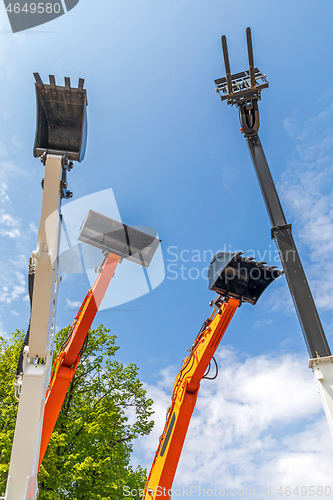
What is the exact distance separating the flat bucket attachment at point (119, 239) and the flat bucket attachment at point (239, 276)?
1.89 meters

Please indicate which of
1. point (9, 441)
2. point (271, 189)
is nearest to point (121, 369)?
point (9, 441)

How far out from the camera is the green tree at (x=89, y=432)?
1256 cm

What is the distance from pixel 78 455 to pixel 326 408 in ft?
34.3

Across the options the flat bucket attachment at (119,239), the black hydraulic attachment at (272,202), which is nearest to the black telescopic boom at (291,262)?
the black hydraulic attachment at (272,202)

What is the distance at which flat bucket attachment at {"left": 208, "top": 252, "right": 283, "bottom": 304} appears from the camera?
29.5 feet

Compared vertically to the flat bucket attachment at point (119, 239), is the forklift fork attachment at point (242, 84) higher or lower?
higher

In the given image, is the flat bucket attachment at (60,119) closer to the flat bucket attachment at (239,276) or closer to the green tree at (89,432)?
the flat bucket attachment at (239,276)

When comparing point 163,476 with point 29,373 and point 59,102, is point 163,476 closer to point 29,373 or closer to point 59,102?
point 29,373

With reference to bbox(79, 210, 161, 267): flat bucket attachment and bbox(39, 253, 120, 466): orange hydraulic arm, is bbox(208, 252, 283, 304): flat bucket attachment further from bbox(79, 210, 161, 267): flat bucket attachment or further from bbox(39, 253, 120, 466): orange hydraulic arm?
bbox(39, 253, 120, 466): orange hydraulic arm

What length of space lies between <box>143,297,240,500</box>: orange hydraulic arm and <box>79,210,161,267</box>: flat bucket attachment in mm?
2408

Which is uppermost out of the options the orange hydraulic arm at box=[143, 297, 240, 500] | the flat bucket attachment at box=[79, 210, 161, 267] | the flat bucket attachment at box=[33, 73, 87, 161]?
the flat bucket attachment at box=[79, 210, 161, 267]

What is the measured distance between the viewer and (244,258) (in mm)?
8898

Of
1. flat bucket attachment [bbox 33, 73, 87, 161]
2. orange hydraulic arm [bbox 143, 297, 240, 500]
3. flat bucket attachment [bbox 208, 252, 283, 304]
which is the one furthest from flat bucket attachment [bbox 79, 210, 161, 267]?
flat bucket attachment [bbox 33, 73, 87, 161]

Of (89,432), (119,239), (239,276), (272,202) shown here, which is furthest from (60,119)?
(89,432)
